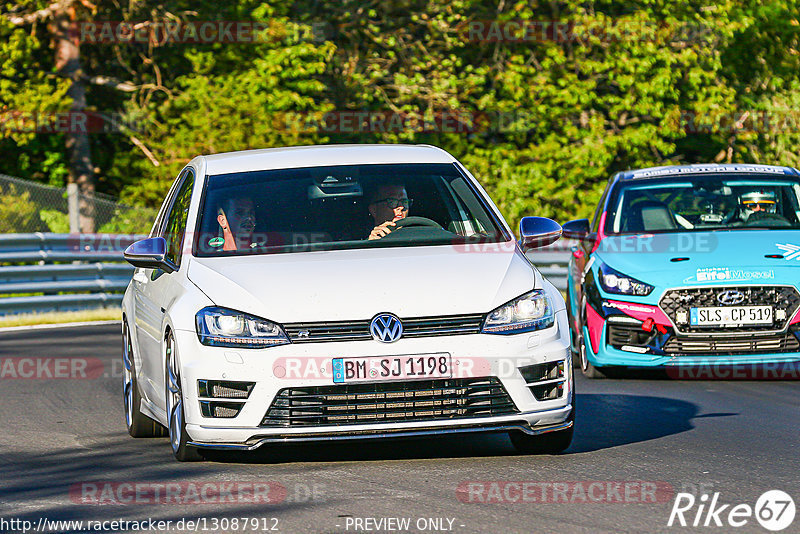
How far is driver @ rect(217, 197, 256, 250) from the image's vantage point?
327 inches

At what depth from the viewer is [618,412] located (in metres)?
9.95

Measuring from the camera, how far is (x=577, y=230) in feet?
42.2

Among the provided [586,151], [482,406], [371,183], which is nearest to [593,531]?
[482,406]

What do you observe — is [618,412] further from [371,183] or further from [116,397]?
[116,397]

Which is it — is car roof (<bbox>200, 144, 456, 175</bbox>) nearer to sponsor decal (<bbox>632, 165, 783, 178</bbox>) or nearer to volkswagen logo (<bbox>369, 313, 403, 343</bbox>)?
volkswagen logo (<bbox>369, 313, 403, 343</bbox>)

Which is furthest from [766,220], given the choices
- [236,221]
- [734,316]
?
[236,221]

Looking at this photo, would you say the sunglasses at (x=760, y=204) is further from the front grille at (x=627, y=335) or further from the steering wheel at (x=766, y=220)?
the front grille at (x=627, y=335)

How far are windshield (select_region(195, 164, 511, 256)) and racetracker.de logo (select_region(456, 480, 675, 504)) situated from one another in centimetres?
167

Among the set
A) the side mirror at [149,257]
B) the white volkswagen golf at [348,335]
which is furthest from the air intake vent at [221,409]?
the side mirror at [149,257]

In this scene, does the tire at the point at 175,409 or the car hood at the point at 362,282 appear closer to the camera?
the car hood at the point at 362,282

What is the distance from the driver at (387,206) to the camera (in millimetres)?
8430

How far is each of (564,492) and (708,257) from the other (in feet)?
16.6

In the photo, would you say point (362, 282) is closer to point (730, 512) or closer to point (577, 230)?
point (730, 512)

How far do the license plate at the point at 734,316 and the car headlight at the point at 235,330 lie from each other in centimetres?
483
